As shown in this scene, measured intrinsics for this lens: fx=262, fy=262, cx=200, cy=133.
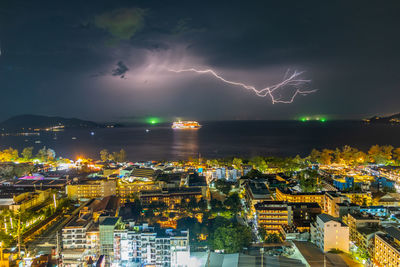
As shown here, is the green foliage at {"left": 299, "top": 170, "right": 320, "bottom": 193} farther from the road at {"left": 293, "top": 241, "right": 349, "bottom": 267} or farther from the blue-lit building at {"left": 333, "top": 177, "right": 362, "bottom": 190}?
the road at {"left": 293, "top": 241, "right": 349, "bottom": 267}

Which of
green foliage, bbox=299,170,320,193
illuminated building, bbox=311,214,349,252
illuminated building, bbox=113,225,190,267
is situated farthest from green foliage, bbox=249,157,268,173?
illuminated building, bbox=113,225,190,267

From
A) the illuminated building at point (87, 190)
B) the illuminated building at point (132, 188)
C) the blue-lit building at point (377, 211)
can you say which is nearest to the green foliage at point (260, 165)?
the illuminated building at point (132, 188)

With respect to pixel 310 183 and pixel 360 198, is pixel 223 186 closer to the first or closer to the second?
pixel 310 183

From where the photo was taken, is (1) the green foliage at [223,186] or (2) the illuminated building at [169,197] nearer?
(2) the illuminated building at [169,197]

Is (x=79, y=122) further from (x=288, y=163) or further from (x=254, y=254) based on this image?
(x=254, y=254)

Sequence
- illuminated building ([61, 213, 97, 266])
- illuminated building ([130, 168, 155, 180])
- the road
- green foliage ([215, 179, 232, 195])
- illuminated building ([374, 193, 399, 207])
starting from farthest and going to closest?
illuminated building ([130, 168, 155, 180])
green foliage ([215, 179, 232, 195])
illuminated building ([374, 193, 399, 207])
illuminated building ([61, 213, 97, 266])
the road

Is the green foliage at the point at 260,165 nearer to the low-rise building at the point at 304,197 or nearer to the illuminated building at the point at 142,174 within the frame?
the low-rise building at the point at 304,197
